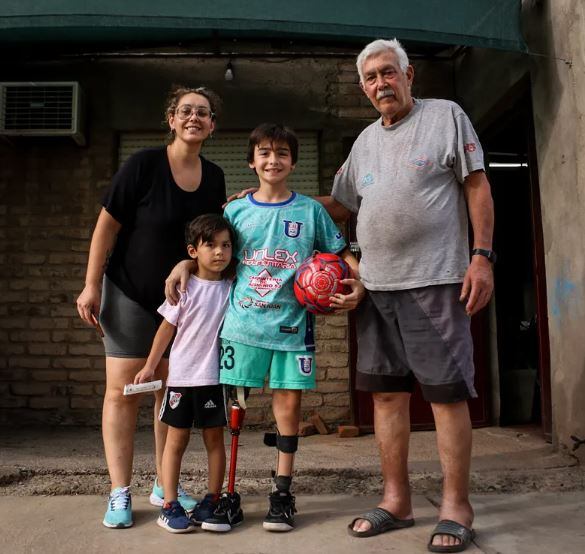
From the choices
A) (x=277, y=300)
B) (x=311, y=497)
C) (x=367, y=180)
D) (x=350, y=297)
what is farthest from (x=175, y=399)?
(x=367, y=180)

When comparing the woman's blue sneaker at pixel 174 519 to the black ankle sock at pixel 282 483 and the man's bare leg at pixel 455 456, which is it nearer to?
the black ankle sock at pixel 282 483

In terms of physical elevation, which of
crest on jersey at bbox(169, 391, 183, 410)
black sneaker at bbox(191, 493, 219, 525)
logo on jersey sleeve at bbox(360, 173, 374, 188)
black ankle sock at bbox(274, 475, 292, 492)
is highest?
logo on jersey sleeve at bbox(360, 173, 374, 188)

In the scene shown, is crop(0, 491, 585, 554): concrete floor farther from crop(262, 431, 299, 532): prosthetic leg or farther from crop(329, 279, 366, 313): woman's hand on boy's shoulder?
crop(329, 279, 366, 313): woman's hand on boy's shoulder

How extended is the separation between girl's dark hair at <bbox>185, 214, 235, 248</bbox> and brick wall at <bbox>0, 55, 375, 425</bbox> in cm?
290

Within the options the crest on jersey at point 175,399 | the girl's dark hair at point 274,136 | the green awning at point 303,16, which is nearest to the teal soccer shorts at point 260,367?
the crest on jersey at point 175,399

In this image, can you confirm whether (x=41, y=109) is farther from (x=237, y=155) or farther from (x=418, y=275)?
(x=418, y=275)

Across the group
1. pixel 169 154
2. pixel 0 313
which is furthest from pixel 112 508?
pixel 0 313

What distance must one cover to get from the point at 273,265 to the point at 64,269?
3469mm

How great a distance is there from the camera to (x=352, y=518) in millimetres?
2807

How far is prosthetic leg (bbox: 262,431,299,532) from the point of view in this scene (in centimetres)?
261

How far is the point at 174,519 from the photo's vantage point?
2623mm

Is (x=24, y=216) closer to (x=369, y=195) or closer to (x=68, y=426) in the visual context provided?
(x=68, y=426)

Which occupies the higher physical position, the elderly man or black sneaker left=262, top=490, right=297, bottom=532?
the elderly man

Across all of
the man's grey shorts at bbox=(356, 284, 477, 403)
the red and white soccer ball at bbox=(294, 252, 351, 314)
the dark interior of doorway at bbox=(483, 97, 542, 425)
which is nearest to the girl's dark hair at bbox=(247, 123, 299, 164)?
the red and white soccer ball at bbox=(294, 252, 351, 314)
